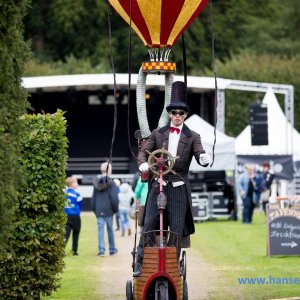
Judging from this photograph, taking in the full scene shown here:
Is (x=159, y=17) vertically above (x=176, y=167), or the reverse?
(x=159, y=17)

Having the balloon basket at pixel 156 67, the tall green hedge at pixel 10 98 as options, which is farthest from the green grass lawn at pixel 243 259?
the tall green hedge at pixel 10 98

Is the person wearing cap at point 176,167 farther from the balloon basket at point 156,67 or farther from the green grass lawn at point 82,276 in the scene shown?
the green grass lawn at point 82,276

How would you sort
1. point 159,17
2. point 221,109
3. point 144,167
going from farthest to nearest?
point 221,109
point 159,17
point 144,167

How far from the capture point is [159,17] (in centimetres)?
1394

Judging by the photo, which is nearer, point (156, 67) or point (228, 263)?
point (156, 67)

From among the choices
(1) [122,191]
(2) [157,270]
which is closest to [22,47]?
(2) [157,270]

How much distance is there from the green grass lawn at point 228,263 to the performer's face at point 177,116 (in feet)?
8.17

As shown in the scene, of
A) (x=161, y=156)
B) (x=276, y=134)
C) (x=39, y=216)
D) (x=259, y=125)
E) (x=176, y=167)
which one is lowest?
(x=39, y=216)

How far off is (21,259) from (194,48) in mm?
42914

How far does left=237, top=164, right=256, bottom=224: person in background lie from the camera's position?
31.2 metres

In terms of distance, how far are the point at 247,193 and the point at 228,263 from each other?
12.8 m

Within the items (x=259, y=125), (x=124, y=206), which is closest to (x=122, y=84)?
(x=259, y=125)

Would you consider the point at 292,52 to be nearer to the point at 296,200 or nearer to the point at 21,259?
the point at 296,200

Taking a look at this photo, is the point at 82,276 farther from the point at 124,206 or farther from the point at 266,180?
the point at 266,180
